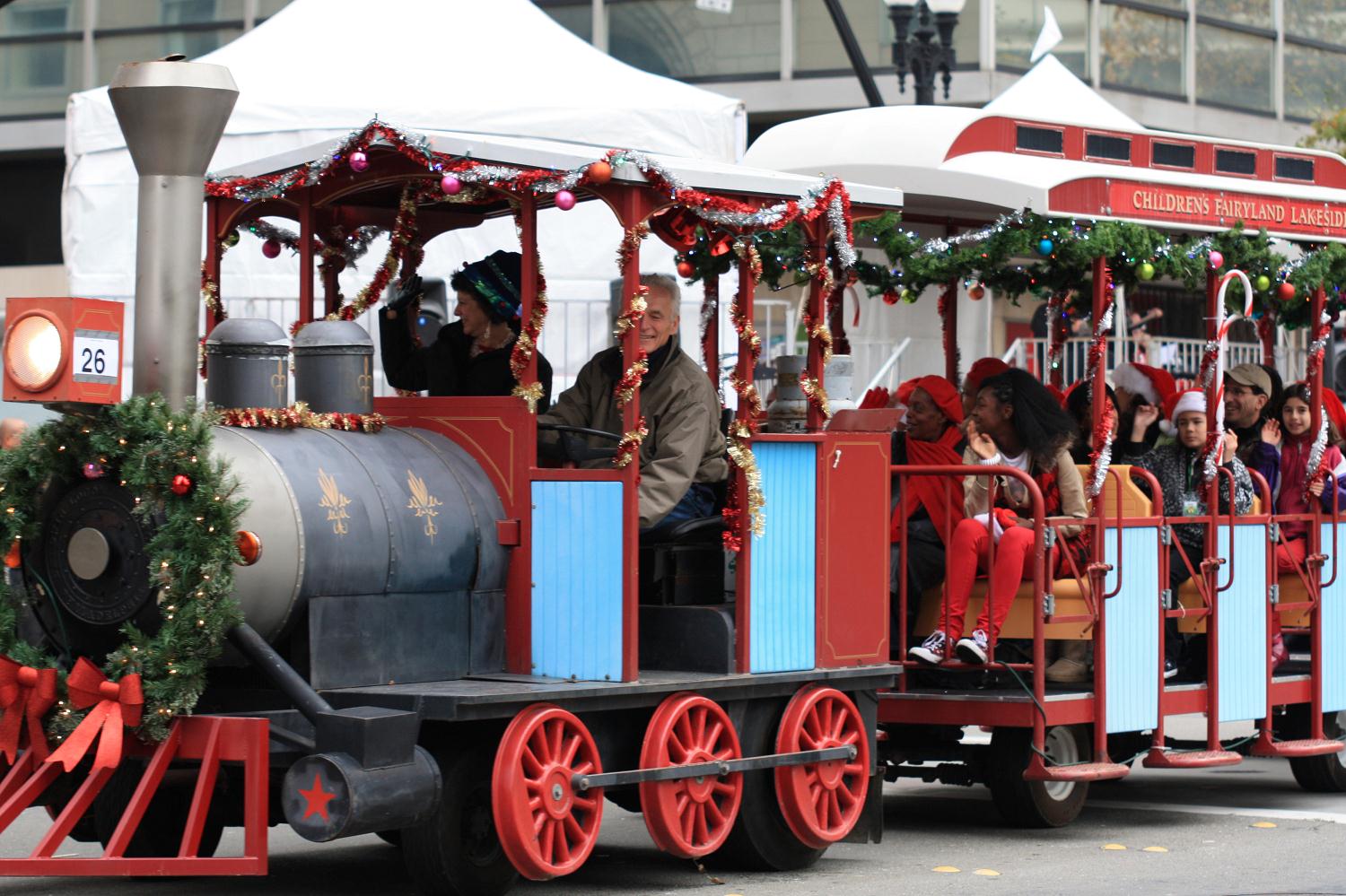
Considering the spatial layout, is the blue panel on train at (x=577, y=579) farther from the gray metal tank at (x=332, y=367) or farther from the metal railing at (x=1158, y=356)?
the metal railing at (x=1158, y=356)

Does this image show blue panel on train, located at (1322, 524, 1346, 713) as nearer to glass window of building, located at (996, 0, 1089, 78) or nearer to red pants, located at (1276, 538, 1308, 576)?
red pants, located at (1276, 538, 1308, 576)

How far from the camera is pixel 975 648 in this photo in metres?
9.48

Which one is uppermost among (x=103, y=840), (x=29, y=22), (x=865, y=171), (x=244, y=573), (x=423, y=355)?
(x=29, y=22)

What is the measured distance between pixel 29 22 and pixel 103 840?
21755mm

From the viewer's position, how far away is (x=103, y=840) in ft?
27.1

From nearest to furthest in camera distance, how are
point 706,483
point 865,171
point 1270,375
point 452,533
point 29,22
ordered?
point 452,533
point 706,483
point 865,171
point 1270,375
point 29,22

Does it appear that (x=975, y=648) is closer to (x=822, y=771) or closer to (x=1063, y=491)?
(x=1063, y=491)

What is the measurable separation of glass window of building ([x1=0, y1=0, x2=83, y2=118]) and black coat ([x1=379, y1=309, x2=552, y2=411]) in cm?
2027

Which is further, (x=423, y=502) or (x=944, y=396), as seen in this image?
(x=944, y=396)

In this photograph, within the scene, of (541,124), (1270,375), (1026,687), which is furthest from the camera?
(541,124)

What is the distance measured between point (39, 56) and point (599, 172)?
73.3ft

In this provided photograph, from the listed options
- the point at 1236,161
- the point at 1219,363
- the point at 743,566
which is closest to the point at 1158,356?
the point at 1236,161

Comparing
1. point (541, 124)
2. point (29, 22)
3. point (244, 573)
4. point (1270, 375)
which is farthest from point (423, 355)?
point (29, 22)

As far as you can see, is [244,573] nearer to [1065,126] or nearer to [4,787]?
[4,787]
